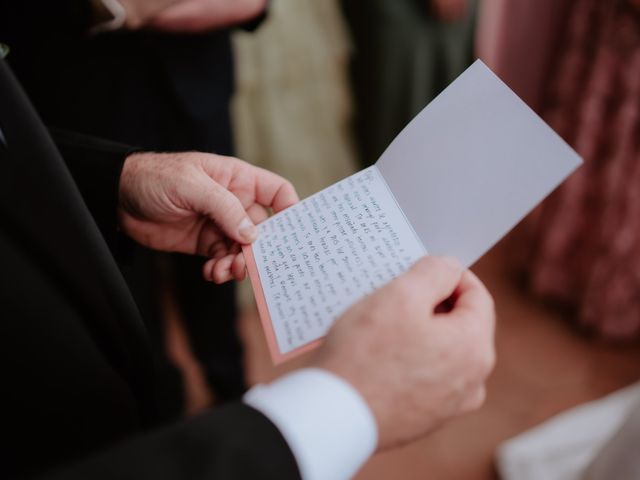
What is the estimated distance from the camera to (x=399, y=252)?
0.53 metres

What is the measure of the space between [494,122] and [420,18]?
1112 mm

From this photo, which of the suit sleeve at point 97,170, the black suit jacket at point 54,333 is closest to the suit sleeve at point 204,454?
the black suit jacket at point 54,333

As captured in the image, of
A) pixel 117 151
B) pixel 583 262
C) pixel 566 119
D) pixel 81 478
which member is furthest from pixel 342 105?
pixel 81 478

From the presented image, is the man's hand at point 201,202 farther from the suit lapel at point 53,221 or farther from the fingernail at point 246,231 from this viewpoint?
the suit lapel at point 53,221

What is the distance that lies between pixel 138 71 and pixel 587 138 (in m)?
1.05

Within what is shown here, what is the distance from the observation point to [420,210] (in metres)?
0.56

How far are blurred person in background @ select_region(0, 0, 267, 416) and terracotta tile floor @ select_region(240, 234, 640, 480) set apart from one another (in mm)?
587

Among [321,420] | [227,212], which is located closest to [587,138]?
[227,212]

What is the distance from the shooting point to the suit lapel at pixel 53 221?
432mm

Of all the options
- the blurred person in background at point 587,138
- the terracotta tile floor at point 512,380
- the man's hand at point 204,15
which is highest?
the man's hand at point 204,15

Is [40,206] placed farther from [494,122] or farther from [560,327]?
[560,327]

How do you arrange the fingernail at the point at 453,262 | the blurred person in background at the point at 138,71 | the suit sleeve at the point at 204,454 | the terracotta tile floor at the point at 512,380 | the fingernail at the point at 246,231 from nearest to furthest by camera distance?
the suit sleeve at the point at 204,454, the fingernail at the point at 453,262, the fingernail at the point at 246,231, the blurred person in background at the point at 138,71, the terracotta tile floor at the point at 512,380

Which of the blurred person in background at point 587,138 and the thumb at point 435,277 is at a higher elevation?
the thumb at point 435,277

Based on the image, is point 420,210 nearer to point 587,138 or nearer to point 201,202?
point 201,202
